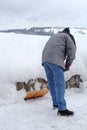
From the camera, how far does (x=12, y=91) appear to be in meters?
8.48

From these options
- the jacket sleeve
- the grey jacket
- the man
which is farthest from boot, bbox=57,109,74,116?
the jacket sleeve

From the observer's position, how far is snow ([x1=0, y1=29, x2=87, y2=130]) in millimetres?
6570

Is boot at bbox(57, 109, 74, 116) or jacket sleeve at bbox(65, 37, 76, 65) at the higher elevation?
jacket sleeve at bbox(65, 37, 76, 65)

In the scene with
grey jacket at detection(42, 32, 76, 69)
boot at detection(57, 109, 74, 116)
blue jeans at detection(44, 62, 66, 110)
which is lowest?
boot at detection(57, 109, 74, 116)

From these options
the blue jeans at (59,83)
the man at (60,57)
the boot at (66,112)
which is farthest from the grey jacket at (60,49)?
the boot at (66,112)

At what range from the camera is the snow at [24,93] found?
657cm

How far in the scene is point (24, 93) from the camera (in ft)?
28.3

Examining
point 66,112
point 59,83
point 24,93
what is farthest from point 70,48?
point 24,93

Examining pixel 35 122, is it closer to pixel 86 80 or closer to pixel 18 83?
pixel 18 83

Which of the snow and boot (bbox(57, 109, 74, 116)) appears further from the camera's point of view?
boot (bbox(57, 109, 74, 116))

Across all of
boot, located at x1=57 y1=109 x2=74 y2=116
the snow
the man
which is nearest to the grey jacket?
the man

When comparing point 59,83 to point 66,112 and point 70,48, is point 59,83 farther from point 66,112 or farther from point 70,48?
point 70,48

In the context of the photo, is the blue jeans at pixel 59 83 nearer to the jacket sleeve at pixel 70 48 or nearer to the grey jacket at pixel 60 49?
the grey jacket at pixel 60 49

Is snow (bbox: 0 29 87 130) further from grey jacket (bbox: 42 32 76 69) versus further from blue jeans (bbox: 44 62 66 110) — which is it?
grey jacket (bbox: 42 32 76 69)
